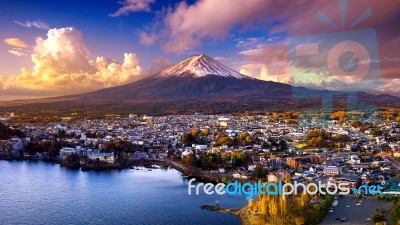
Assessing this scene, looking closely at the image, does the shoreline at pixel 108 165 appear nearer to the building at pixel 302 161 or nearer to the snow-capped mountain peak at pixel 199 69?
the building at pixel 302 161

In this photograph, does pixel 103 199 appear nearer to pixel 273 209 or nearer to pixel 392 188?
pixel 273 209

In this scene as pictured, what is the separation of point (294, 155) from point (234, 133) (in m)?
4.02

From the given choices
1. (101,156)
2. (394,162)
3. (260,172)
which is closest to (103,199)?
(260,172)

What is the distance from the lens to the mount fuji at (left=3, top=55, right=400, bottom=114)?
2242cm

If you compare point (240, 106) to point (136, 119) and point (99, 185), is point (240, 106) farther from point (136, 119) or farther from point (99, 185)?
point (99, 185)

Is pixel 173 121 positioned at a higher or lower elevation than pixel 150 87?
lower

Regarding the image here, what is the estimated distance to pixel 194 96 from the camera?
26.1 meters

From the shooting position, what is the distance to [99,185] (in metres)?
8.05

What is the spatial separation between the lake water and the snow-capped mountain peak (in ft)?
63.3

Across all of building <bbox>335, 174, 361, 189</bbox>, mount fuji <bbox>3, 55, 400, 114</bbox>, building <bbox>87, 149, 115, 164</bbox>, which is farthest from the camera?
mount fuji <bbox>3, 55, 400, 114</bbox>

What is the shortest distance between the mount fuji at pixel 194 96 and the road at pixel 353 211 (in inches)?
539

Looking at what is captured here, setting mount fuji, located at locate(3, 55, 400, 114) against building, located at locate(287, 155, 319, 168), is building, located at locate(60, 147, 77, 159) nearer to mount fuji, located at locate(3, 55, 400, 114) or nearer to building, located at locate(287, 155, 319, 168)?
building, located at locate(287, 155, 319, 168)

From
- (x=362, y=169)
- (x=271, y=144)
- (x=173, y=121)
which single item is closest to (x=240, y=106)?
(x=173, y=121)

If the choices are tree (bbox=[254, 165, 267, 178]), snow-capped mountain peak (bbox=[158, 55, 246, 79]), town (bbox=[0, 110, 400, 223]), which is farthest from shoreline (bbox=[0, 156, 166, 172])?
snow-capped mountain peak (bbox=[158, 55, 246, 79])
